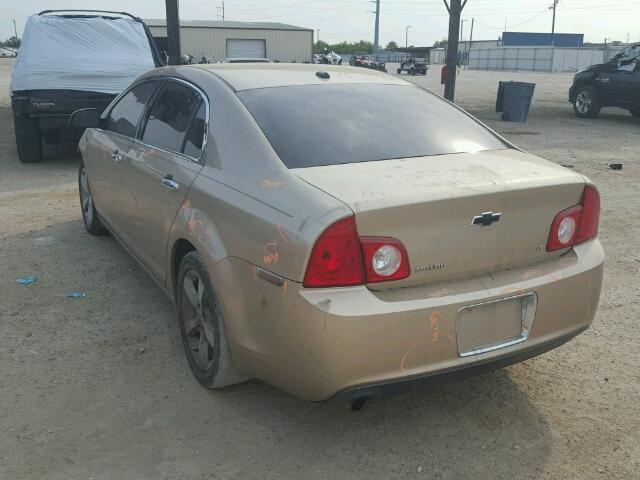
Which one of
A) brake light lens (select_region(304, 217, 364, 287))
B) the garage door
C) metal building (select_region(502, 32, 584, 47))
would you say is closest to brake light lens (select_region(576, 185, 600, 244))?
brake light lens (select_region(304, 217, 364, 287))

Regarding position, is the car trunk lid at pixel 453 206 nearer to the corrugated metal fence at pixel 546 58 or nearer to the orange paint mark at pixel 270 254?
the orange paint mark at pixel 270 254

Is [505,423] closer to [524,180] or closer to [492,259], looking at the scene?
[492,259]

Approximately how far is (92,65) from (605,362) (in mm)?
8118

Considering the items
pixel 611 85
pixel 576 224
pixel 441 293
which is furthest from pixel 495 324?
pixel 611 85

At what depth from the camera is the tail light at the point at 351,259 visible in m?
2.35

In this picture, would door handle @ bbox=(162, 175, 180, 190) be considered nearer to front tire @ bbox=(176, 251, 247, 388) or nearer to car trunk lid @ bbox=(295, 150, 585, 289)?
front tire @ bbox=(176, 251, 247, 388)

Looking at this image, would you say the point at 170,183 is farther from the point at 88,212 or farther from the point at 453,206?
the point at 88,212

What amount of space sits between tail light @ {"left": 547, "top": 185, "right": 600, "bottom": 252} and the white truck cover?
7.38 metres

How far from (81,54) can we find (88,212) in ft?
15.8

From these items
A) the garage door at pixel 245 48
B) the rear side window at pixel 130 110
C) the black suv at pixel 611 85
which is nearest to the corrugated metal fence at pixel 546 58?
the garage door at pixel 245 48

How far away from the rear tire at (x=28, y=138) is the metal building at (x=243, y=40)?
44082 millimetres

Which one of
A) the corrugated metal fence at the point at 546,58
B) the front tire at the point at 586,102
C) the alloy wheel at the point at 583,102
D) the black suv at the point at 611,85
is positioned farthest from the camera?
the corrugated metal fence at the point at 546,58

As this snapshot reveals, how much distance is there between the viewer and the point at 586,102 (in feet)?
54.2

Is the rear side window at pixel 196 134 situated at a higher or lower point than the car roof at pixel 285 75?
lower
